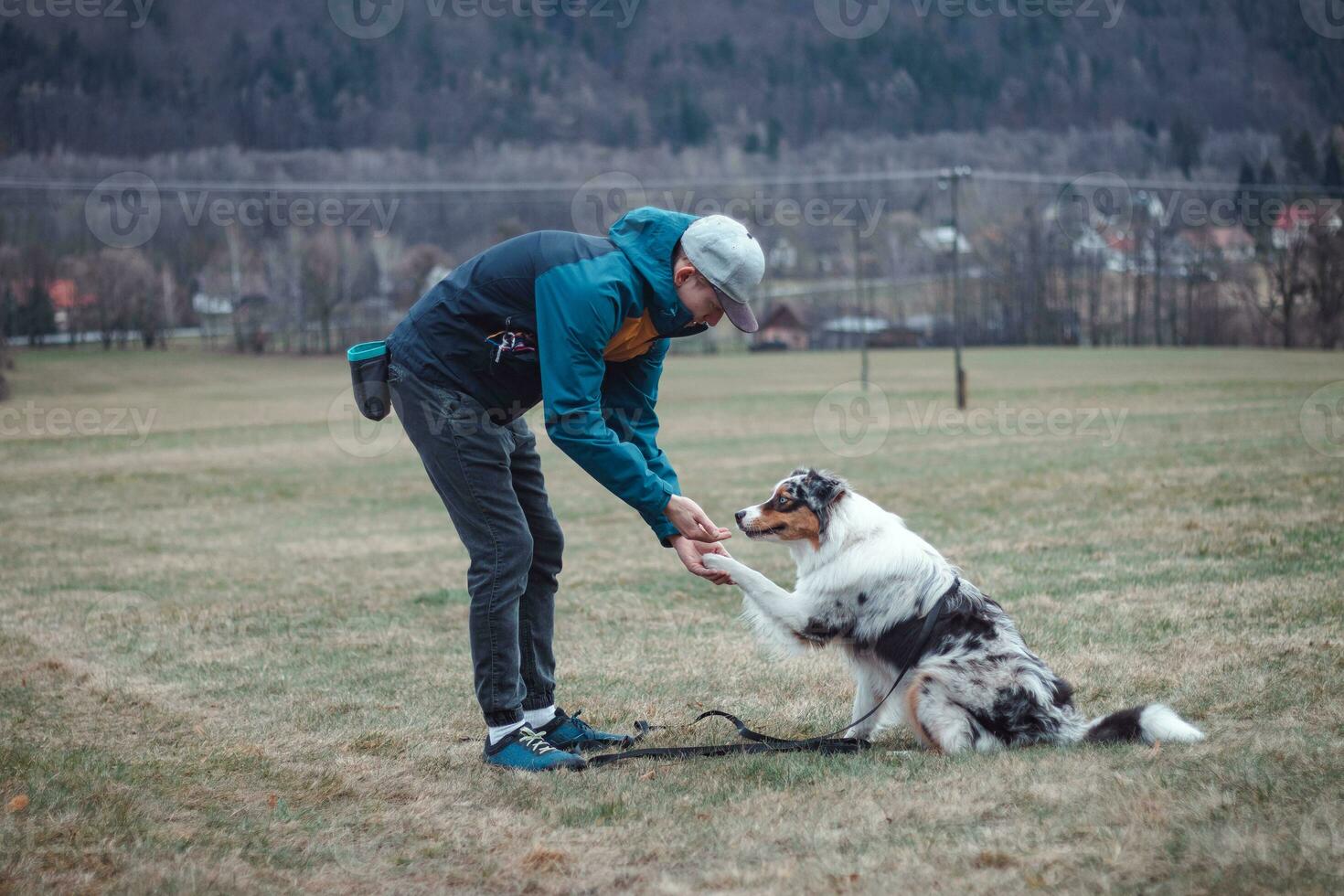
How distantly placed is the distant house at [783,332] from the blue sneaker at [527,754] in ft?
180

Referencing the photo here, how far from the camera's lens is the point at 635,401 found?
5.00 meters

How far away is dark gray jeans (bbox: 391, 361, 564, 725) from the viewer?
4.54 m

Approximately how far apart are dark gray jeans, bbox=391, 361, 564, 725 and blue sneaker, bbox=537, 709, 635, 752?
0.32m

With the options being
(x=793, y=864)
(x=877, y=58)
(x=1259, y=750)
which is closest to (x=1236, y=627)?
(x=1259, y=750)

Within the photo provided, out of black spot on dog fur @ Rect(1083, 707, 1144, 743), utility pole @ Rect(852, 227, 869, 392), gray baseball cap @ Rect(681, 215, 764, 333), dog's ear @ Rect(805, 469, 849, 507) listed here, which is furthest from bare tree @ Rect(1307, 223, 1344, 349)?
gray baseball cap @ Rect(681, 215, 764, 333)

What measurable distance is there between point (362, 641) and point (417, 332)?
387 cm

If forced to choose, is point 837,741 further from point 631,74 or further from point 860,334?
point 631,74

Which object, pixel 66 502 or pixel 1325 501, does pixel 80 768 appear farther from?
pixel 66 502

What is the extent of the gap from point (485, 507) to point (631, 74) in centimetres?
14310

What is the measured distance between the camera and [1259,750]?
421 centimetres

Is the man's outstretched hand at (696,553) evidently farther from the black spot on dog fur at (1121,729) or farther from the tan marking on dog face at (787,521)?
the black spot on dog fur at (1121,729)

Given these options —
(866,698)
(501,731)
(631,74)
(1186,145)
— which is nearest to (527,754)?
(501,731)

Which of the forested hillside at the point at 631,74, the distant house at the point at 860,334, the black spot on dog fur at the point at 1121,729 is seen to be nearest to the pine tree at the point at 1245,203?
the forested hillside at the point at 631,74

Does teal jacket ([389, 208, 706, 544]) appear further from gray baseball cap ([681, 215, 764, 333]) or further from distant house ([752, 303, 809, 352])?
distant house ([752, 303, 809, 352])
